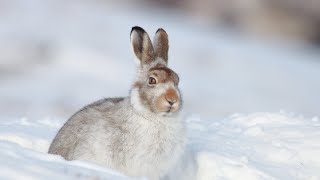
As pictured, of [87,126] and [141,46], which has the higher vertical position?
[141,46]

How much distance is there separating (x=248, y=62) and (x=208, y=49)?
109cm

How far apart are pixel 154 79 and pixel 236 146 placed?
1119 mm

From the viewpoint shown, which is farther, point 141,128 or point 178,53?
point 178,53

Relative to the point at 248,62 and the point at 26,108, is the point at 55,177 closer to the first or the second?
the point at 26,108

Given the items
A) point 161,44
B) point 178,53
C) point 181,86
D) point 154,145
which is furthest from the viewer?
point 178,53

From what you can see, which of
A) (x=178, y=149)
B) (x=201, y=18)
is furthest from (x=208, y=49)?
(x=178, y=149)

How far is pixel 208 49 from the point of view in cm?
1856

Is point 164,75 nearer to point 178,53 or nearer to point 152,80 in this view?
point 152,80

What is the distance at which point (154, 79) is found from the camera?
589 centimetres

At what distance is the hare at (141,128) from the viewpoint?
5.80m

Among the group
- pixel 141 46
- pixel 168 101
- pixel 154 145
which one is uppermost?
pixel 141 46

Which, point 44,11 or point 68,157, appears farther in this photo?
point 44,11

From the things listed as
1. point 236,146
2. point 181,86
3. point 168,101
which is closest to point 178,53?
point 181,86

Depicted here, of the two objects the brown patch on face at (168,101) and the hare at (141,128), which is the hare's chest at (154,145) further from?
the brown patch on face at (168,101)
